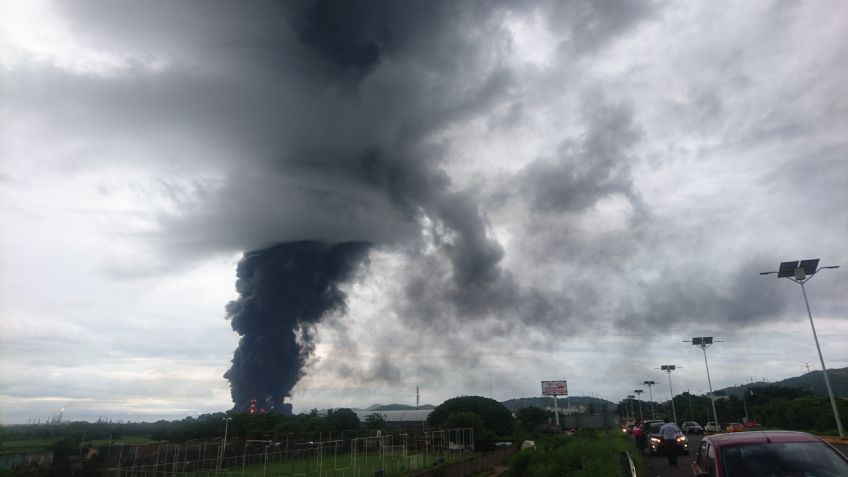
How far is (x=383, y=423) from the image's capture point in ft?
311

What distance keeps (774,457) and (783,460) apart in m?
0.12

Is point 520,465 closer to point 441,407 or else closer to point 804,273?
point 804,273

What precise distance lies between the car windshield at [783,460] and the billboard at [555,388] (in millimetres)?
134959

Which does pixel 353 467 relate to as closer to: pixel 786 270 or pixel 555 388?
pixel 786 270

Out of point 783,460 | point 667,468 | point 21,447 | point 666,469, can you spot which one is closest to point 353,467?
point 667,468

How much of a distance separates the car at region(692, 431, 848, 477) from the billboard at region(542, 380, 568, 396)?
442 feet

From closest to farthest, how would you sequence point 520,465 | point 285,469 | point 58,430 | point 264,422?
1. point 520,465
2. point 285,469
3. point 58,430
4. point 264,422

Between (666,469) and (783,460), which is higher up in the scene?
(783,460)

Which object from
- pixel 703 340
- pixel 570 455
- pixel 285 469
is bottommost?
pixel 285 469

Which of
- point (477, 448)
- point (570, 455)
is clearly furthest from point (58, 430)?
point (570, 455)

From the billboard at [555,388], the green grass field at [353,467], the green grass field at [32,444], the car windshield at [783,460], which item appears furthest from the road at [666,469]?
the billboard at [555,388]

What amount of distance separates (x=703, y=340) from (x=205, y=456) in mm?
67892

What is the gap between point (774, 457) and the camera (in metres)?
7.79

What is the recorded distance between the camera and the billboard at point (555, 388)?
135125mm
